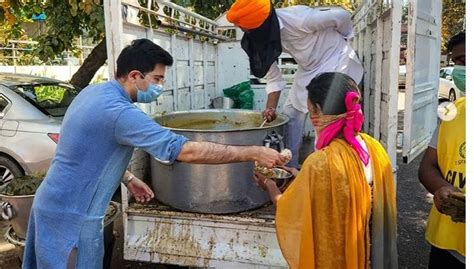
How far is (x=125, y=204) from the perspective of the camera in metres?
2.71

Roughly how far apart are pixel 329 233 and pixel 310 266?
0.52ft

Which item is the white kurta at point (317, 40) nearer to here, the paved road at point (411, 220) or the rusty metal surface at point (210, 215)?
the rusty metal surface at point (210, 215)

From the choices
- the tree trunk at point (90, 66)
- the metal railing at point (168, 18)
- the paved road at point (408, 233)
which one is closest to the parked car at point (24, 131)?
the paved road at point (408, 233)

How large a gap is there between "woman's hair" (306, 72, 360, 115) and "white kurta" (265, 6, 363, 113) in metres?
1.34

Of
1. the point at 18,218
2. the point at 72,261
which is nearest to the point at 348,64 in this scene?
the point at 72,261

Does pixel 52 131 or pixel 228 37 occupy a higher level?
pixel 228 37

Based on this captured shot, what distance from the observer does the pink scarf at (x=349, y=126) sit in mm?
1721

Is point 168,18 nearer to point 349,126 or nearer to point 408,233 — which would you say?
point 349,126

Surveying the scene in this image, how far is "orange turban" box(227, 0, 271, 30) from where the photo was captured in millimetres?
2756

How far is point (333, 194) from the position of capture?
171 cm

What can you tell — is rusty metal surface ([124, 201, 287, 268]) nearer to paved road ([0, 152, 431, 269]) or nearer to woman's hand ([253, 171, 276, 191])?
woman's hand ([253, 171, 276, 191])

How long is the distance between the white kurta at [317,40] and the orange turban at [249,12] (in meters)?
0.29

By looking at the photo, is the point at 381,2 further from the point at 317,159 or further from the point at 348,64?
the point at 317,159

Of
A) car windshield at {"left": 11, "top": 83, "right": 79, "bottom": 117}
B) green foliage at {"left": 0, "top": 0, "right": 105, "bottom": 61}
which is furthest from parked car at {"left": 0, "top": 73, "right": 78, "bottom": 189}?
green foliage at {"left": 0, "top": 0, "right": 105, "bottom": 61}
